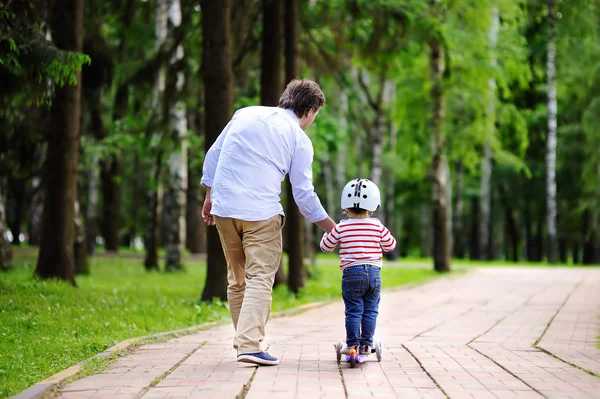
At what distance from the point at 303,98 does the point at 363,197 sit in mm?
887

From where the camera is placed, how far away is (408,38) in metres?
17.3

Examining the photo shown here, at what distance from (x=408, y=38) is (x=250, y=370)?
11482mm

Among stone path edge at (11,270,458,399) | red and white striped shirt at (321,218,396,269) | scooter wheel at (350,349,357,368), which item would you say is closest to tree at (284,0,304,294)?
stone path edge at (11,270,458,399)

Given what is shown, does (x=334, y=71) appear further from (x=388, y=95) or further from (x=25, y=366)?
(x=388, y=95)

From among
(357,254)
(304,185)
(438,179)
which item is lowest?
(357,254)

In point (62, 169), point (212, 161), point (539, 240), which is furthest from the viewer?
point (539, 240)

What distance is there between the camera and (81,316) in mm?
10617

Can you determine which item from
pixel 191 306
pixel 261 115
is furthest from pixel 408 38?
pixel 261 115

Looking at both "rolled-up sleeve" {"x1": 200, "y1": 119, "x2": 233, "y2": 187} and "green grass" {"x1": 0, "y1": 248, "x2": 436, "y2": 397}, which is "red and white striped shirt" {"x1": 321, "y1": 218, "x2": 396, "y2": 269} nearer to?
"rolled-up sleeve" {"x1": 200, "y1": 119, "x2": 233, "y2": 187}

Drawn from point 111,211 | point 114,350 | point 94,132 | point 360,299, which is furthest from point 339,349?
point 111,211

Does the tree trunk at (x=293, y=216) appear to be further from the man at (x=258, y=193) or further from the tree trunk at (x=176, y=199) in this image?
the man at (x=258, y=193)

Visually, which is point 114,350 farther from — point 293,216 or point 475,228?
point 475,228

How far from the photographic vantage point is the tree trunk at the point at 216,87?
13.4 metres

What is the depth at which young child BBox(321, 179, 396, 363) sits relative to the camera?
725 cm
